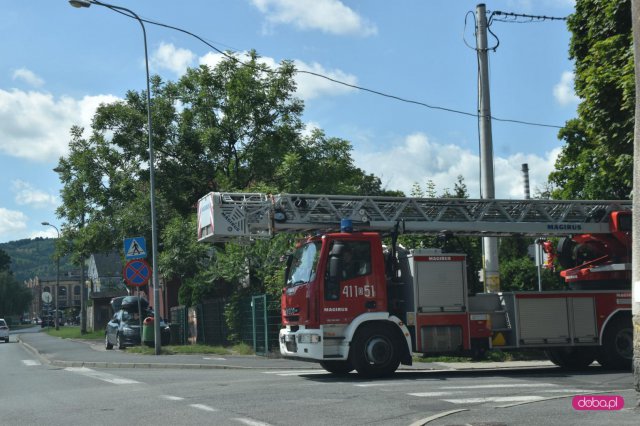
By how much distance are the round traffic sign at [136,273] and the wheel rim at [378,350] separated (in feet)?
35.3

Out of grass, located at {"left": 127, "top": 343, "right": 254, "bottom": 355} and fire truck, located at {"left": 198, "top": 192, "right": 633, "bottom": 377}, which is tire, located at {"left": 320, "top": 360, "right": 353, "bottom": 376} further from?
grass, located at {"left": 127, "top": 343, "right": 254, "bottom": 355}

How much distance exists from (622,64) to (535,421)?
10618mm

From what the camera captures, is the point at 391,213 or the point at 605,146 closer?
the point at 391,213

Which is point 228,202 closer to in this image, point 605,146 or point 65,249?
point 605,146

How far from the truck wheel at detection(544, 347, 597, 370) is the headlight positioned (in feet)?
17.6

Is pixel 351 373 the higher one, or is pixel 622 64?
pixel 622 64

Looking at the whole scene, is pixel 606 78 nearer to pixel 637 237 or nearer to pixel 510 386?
pixel 510 386

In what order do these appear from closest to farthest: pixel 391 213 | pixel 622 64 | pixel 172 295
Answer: pixel 391 213, pixel 622 64, pixel 172 295

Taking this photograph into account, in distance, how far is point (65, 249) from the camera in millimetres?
40094

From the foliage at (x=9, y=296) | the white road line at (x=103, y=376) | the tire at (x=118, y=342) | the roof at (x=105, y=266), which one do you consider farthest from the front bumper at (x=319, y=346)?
the foliage at (x=9, y=296)

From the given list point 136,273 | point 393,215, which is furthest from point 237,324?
point 393,215

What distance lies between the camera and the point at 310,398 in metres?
11.6

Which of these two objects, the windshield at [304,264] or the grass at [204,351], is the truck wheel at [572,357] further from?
the grass at [204,351]

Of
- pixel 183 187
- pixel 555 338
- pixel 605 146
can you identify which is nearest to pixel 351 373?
pixel 555 338
